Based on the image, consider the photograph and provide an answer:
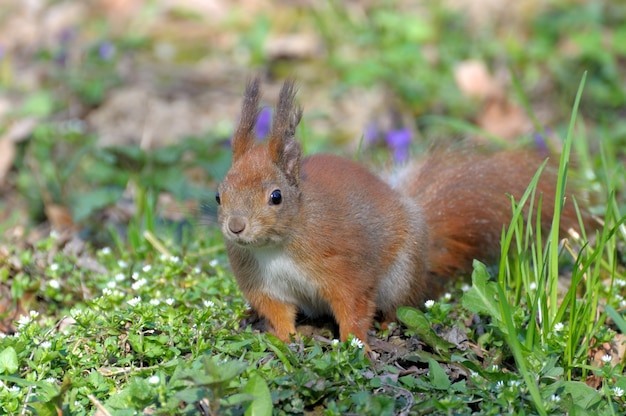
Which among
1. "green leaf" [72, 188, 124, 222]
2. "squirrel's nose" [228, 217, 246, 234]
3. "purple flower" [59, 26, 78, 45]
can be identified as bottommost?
"green leaf" [72, 188, 124, 222]

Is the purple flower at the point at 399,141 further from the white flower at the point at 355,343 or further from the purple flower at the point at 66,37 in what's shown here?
the purple flower at the point at 66,37

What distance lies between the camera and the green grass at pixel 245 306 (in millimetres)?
2482

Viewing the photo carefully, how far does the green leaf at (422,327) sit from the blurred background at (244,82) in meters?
1.83

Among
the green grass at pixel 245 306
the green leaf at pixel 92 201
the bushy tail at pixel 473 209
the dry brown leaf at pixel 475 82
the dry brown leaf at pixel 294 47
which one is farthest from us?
the dry brown leaf at pixel 294 47

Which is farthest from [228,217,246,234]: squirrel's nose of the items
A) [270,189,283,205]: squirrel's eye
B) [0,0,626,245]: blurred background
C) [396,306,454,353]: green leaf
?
[0,0,626,245]: blurred background

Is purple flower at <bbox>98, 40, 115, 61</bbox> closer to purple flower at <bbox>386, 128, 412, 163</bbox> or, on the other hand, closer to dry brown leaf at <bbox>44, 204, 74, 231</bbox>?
dry brown leaf at <bbox>44, 204, 74, 231</bbox>

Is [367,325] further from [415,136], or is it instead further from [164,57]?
[164,57]

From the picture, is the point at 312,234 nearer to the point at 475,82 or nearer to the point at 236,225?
the point at 236,225

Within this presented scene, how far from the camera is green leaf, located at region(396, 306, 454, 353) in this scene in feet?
9.24

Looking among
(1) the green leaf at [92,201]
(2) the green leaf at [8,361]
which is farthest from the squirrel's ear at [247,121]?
(1) the green leaf at [92,201]

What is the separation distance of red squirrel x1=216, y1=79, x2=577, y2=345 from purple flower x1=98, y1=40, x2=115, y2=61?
3639 mm

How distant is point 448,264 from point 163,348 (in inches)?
49.6

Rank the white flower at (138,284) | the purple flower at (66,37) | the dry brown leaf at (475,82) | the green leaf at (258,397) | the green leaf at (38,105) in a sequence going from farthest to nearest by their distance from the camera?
1. the purple flower at (66,37)
2. the dry brown leaf at (475,82)
3. the green leaf at (38,105)
4. the white flower at (138,284)
5. the green leaf at (258,397)

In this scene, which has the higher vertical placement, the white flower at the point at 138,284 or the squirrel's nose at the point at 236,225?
the squirrel's nose at the point at 236,225
